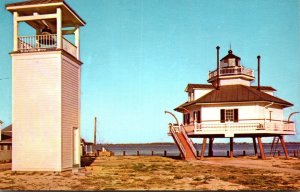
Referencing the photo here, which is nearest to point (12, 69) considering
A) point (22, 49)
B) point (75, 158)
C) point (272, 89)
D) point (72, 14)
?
point (22, 49)

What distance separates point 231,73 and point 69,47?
2079 centimetres

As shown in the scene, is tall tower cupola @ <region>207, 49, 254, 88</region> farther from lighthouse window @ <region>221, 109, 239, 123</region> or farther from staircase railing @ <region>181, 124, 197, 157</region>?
staircase railing @ <region>181, 124, 197, 157</region>

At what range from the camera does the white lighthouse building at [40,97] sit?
22.6 meters

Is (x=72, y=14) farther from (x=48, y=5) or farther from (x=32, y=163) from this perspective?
(x=32, y=163)

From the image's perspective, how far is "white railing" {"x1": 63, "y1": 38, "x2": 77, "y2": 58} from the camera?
79.5 feet

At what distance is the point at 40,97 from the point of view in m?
22.8

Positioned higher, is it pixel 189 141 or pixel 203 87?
pixel 203 87

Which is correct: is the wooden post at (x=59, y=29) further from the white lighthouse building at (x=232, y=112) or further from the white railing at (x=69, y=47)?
the white lighthouse building at (x=232, y=112)

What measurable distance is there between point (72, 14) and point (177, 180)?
40.2 ft

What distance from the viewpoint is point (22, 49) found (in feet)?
76.8

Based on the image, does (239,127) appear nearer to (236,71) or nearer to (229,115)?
(229,115)

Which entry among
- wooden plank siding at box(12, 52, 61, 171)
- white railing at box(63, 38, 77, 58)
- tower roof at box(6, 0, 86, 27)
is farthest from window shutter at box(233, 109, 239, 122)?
wooden plank siding at box(12, 52, 61, 171)

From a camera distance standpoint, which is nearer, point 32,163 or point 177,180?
point 177,180

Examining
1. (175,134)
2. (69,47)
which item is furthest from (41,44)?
(175,134)
